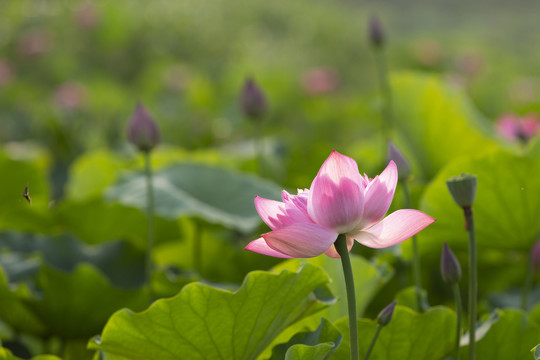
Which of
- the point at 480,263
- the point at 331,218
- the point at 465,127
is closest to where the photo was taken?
the point at 331,218

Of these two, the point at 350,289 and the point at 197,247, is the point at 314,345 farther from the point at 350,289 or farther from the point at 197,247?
the point at 197,247

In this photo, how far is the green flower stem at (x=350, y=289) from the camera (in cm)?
47

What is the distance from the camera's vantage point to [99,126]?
7.75 feet

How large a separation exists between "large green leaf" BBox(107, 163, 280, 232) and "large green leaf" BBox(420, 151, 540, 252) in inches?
9.8

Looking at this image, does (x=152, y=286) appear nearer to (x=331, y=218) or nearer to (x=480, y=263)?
(x=331, y=218)

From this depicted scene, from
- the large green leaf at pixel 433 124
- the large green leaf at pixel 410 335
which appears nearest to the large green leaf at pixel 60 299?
the large green leaf at pixel 410 335

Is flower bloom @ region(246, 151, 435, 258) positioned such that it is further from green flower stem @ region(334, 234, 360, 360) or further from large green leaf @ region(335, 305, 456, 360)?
large green leaf @ region(335, 305, 456, 360)

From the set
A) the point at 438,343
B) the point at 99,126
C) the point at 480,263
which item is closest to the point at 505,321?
the point at 438,343

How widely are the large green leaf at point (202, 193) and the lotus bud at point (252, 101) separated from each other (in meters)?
0.12

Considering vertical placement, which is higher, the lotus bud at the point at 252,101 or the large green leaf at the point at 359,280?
the lotus bud at the point at 252,101

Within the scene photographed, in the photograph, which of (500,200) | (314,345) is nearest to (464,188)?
(314,345)

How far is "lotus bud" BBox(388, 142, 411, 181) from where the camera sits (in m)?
0.71

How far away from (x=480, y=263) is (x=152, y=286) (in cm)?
49

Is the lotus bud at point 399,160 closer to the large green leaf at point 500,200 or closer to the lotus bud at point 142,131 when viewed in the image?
the large green leaf at point 500,200
